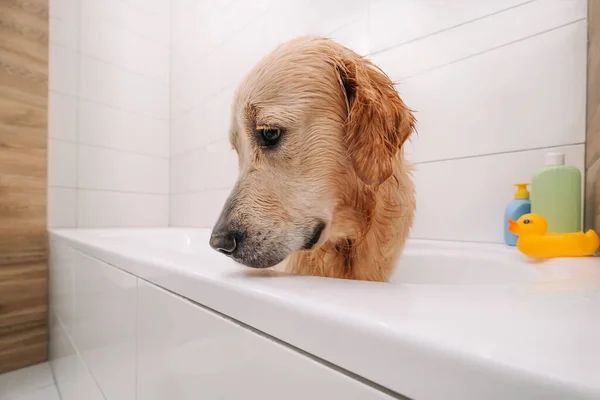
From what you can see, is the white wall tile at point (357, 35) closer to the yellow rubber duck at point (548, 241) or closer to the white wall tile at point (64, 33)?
the yellow rubber duck at point (548, 241)

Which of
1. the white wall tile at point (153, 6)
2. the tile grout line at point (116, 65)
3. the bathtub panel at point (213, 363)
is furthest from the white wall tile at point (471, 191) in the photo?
the white wall tile at point (153, 6)

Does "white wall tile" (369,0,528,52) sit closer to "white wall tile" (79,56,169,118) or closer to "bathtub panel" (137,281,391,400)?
"bathtub panel" (137,281,391,400)

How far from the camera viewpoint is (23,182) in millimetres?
1741

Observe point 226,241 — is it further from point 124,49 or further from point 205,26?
point 124,49


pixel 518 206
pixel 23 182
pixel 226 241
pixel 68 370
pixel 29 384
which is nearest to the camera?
pixel 226 241

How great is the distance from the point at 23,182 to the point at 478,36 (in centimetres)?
217

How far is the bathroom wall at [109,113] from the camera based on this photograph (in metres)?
2.07

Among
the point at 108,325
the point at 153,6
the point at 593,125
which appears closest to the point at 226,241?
the point at 108,325

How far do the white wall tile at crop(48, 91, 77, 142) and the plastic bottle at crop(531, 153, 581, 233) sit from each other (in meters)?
2.45

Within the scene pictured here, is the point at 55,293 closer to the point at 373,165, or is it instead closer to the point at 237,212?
the point at 237,212

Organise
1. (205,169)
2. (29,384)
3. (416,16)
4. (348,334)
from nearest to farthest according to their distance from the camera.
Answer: (348,334) → (416,16) → (29,384) → (205,169)

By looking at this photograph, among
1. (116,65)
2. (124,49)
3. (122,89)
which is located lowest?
(122,89)

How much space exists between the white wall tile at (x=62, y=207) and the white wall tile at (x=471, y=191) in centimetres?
205

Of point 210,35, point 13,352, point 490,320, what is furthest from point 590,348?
point 210,35
